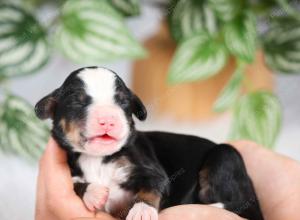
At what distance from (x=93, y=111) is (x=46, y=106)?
6cm

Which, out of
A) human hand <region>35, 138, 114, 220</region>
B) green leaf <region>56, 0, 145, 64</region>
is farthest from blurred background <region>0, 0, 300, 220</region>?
human hand <region>35, 138, 114, 220</region>

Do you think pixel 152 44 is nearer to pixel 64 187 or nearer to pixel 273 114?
pixel 273 114

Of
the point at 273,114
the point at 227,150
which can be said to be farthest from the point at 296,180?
the point at 273,114

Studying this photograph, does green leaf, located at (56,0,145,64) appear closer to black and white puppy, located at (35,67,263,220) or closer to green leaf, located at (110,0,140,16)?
green leaf, located at (110,0,140,16)

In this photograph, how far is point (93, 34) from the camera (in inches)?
31.4

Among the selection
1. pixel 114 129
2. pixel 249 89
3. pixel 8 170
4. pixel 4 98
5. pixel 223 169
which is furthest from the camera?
pixel 249 89

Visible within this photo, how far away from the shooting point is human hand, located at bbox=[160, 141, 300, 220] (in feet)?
1.91

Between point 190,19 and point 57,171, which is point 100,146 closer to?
point 57,171

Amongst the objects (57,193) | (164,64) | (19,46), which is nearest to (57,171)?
(57,193)

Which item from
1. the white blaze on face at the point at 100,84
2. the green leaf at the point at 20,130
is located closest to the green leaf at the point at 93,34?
the green leaf at the point at 20,130

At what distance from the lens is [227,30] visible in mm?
909

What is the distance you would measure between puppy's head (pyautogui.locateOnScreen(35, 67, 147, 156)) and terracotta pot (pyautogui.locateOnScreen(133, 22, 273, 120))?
30 cm

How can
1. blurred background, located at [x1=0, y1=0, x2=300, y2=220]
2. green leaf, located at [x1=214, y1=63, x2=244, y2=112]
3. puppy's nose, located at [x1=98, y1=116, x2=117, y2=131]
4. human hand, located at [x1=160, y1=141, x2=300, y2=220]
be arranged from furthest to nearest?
green leaf, located at [x1=214, y1=63, x2=244, y2=112] < blurred background, located at [x1=0, y1=0, x2=300, y2=220] < human hand, located at [x1=160, y1=141, x2=300, y2=220] < puppy's nose, located at [x1=98, y1=116, x2=117, y2=131]

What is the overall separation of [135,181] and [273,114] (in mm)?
395
